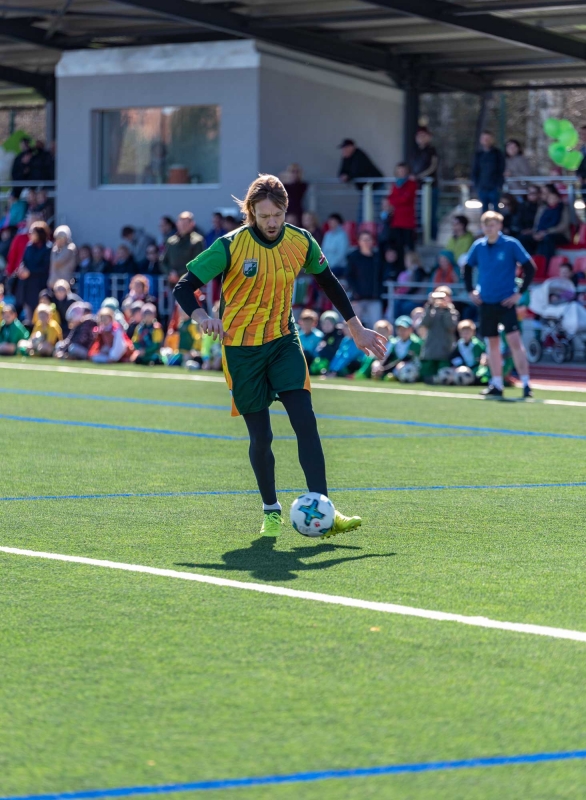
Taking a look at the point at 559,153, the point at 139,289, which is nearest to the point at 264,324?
the point at 139,289

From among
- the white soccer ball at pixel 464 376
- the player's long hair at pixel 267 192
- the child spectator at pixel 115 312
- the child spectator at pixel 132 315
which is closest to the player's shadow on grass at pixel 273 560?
the player's long hair at pixel 267 192

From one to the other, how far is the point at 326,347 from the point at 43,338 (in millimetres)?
5397

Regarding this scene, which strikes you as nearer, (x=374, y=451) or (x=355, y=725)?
(x=355, y=725)

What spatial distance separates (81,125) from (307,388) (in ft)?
72.2

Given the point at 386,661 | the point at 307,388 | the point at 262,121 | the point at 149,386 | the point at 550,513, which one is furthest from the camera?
the point at 262,121

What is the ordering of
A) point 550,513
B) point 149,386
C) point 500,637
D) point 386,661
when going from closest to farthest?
point 386,661, point 500,637, point 550,513, point 149,386

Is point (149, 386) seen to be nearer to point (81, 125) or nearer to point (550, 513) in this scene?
point (550, 513)

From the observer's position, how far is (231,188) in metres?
26.5

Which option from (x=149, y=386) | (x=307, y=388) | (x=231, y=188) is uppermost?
(x=231, y=188)

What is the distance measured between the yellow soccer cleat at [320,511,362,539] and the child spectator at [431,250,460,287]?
50.7 ft

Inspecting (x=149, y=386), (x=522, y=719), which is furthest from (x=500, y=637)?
(x=149, y=386)

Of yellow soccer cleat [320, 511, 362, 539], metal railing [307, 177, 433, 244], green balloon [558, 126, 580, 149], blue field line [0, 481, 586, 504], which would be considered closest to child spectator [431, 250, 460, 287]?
metal railing [307, 177, 433, 244]

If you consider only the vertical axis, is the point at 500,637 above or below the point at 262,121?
below

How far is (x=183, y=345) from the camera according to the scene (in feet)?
71.1
